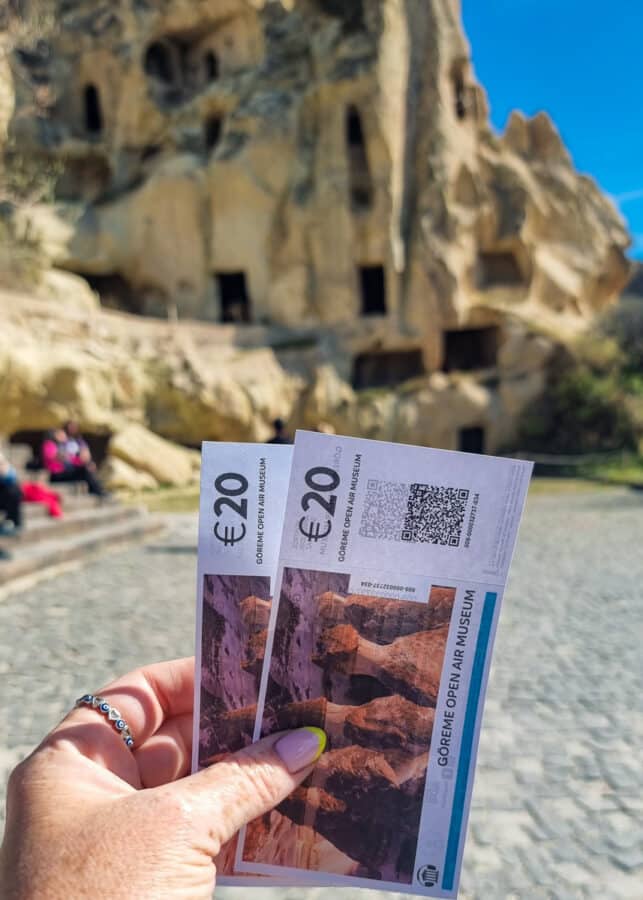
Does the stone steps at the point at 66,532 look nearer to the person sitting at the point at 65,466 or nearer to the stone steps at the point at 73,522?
the stone steps at the point at 73,522

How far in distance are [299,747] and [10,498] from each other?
6999 millimetres

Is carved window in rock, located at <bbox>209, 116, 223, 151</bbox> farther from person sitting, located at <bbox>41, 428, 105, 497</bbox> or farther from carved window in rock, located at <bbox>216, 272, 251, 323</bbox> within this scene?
person sitting, located at <bbox>41, 428, 105, 497</bbox>

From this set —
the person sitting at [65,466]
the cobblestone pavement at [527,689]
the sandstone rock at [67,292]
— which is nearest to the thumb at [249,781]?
the cobblestone pavement at [527,689]

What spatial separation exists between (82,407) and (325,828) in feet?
56.3

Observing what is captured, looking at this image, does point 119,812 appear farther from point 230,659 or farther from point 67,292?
point 67,292

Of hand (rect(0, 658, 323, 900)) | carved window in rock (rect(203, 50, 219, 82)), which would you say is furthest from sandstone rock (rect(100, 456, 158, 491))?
carved window in rock (rect(203, 50, 219, 82))

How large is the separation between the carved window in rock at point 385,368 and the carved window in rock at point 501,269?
15.9 feet

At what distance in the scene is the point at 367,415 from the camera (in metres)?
23.8

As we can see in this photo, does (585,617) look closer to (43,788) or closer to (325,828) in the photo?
(325,828)

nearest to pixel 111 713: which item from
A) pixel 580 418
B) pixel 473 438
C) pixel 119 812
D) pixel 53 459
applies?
pixel 119 812

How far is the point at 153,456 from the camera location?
1748 cm

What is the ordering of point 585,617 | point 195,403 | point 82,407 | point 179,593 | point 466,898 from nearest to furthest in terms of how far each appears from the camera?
point 466,898, point 585,617, point 179,593, point 82,407, point 195,403

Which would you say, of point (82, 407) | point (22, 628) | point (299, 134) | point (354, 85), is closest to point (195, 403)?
point (82, 407)

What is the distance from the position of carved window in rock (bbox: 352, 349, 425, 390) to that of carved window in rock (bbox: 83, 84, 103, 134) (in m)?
14.1
